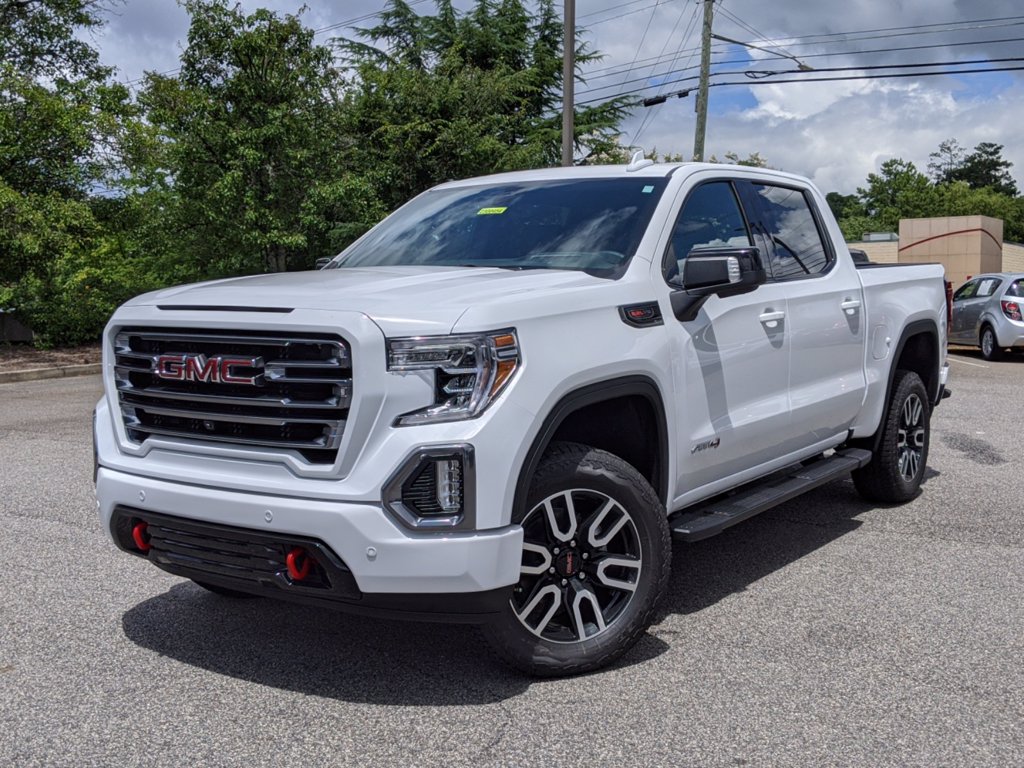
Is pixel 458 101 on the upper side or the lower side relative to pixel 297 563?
upper

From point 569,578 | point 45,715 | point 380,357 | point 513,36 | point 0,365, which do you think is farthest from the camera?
point 513,36

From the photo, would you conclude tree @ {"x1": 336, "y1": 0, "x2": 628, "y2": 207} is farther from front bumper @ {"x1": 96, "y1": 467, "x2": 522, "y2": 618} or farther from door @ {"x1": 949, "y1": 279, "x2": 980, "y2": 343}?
front bumper @ {"x1": 96, "y1": 467, "x2": 522, "y2": 618}

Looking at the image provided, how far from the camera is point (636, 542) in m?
4.02

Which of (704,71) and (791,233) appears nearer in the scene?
(791,233)

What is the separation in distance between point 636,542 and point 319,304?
4.88ft

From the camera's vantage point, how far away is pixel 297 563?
3506 millimetres

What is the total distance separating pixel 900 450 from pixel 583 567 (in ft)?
11.5

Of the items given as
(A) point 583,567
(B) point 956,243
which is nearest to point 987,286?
(A) point 583,567

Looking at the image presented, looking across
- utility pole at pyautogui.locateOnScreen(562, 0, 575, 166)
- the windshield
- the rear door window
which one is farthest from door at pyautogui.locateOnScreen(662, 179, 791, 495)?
the rear door window

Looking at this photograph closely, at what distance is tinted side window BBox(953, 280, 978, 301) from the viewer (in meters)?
20.2

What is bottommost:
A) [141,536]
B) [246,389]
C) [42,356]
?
[42,356]

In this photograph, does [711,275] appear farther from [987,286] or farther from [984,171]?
[984,171]

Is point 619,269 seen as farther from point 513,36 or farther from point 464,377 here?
point 513,36

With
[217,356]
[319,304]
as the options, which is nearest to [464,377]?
[319,304]
